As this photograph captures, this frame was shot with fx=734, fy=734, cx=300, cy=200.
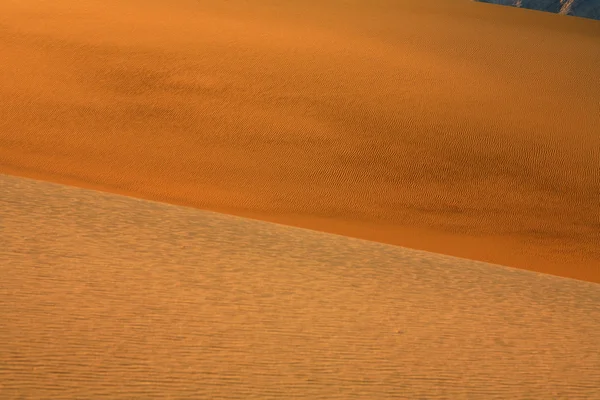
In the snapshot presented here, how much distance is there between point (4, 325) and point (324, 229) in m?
2.86

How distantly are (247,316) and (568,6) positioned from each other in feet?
50.8

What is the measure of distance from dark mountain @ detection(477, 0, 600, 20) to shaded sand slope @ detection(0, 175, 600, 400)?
45.7ft

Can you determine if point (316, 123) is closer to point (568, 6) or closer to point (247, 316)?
point (247, 316)

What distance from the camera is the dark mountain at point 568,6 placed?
15492mm

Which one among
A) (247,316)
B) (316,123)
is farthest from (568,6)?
(247,316)

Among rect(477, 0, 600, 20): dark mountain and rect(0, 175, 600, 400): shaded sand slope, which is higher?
rect(477, 0, 600, 20): dark mountain

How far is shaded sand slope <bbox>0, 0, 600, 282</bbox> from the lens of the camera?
16.4 ft

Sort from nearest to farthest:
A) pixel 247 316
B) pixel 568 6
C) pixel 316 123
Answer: pixel 247 316 → pixel 316 123 → pixel 568 6

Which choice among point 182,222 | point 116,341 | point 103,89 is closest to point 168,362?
point 116,341

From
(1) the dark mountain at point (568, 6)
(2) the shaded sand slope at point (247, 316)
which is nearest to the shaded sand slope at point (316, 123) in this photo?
(2) the shaded sand slope at point (247, 316)

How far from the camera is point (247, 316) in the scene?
219cm

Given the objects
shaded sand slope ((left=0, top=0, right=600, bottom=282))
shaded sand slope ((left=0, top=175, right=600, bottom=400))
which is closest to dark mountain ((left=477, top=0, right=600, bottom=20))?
shaded sand slope ((left=0, top=0, right=600, bottom=282))

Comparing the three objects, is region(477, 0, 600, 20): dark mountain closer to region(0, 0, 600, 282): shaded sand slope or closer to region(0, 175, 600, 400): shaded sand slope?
region(0, 0, 600, 282): shaded sand slope

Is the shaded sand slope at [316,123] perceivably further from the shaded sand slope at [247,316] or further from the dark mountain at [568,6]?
the dark mountain at [568,6]
